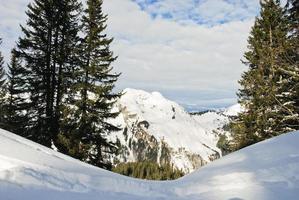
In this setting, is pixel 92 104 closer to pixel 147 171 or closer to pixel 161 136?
pixel 147 171

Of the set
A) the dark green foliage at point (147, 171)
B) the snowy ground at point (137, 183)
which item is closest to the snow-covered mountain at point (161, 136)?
the dark green foliage at point (147, 171)

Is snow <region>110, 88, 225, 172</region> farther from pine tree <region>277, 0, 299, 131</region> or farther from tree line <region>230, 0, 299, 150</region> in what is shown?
pine tree <region>277, 0, 299, 131</region>

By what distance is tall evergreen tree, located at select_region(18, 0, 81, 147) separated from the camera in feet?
76.3

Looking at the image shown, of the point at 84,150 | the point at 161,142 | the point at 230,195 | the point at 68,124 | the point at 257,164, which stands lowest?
the point at 230,195

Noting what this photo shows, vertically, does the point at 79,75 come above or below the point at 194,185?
above

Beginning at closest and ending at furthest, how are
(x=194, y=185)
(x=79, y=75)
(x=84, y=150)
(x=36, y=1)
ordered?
(x=194, y=185) → (x=84, y=150) → (x=79, y=75) → (x=36, y=1)

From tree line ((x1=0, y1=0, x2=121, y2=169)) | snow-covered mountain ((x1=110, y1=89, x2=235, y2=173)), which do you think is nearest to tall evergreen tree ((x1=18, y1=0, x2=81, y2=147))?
tree line ((x1=0, y1=0, x2=121, y2=169))

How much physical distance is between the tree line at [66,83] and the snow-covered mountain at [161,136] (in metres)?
39.5

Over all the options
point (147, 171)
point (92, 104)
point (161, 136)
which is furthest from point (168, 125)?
point (92, 104)

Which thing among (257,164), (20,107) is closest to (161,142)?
(20,107)

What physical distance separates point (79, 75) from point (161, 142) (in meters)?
91.7

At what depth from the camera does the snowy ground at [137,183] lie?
638cm

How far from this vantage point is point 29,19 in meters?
24.0

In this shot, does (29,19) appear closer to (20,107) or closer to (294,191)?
(20,107)
